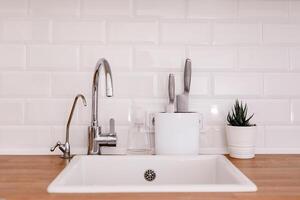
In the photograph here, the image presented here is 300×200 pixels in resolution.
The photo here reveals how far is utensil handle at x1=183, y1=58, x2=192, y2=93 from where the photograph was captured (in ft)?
3.78

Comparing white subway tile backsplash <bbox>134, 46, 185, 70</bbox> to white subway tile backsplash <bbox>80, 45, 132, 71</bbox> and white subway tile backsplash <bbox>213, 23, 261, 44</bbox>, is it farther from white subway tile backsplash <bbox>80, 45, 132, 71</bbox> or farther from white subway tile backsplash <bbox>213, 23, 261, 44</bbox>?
white subway tile backsplash <bbox>213, 23, 261, 44</bbox>

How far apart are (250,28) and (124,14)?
473 millimetres

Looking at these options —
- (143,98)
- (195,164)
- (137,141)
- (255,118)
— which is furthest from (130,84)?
(255,118)

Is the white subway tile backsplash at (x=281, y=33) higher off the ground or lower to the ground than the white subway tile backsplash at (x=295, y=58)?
higher

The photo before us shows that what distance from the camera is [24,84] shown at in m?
1.21

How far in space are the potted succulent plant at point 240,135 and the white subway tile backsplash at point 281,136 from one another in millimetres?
128

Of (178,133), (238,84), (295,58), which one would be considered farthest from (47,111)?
(295,58)

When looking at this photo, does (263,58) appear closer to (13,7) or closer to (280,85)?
(280,85)

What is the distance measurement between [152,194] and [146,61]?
591 millimetres

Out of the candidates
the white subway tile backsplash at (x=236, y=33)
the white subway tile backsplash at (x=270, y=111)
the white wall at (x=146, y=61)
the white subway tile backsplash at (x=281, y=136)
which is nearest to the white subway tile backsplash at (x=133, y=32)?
the white wall at (x=146, y=61)

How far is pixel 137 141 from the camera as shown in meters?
1.20

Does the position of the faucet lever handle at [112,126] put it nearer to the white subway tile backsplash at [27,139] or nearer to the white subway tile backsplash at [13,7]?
the white subway tile backsplash at [27,139]

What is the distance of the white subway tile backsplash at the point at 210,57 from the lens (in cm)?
123

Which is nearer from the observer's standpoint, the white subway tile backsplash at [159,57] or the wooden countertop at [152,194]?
the wooden countertop at [152,194]
